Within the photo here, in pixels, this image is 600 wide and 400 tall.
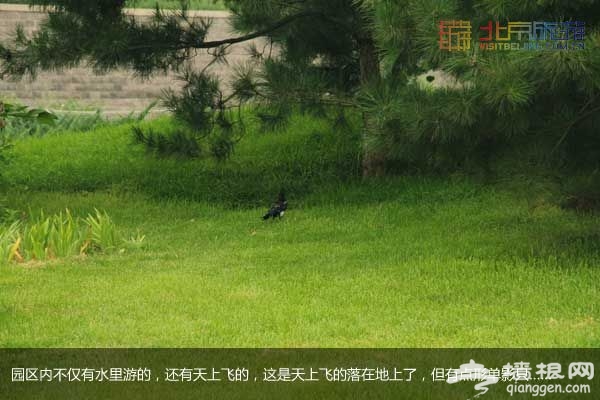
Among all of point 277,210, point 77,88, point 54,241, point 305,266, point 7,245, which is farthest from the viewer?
point 77,88

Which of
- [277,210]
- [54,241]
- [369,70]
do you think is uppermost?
[369,70]

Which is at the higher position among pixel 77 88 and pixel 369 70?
pixel 369 70

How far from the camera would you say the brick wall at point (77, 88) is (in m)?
17.3

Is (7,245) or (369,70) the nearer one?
(7,245)

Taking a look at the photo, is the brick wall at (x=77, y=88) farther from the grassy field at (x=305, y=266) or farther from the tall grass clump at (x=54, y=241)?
the tall grass clump at (x=54, y=241)

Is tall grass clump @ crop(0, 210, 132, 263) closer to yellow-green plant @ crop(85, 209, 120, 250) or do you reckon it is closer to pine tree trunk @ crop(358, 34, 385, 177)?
yellow-green plant @ crop(85, 209, 120, 250)

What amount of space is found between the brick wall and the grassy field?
14.3 ft

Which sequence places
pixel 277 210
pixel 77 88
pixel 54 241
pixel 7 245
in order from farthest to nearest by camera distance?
pixel 77 88 → pixel 277 210 → pixel 54 241 → pixel 7 245

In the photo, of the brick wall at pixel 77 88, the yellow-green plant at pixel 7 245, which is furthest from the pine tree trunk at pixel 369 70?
the brick wall at pixel 77 88

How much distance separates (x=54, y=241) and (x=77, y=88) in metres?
9.82

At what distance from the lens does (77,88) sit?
17.7m

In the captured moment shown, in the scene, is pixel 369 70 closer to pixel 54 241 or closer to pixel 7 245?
pixel 54 241

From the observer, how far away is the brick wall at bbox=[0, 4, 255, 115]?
17.3 meters

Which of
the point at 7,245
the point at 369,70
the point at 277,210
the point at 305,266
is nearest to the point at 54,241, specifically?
the point at 7,245
